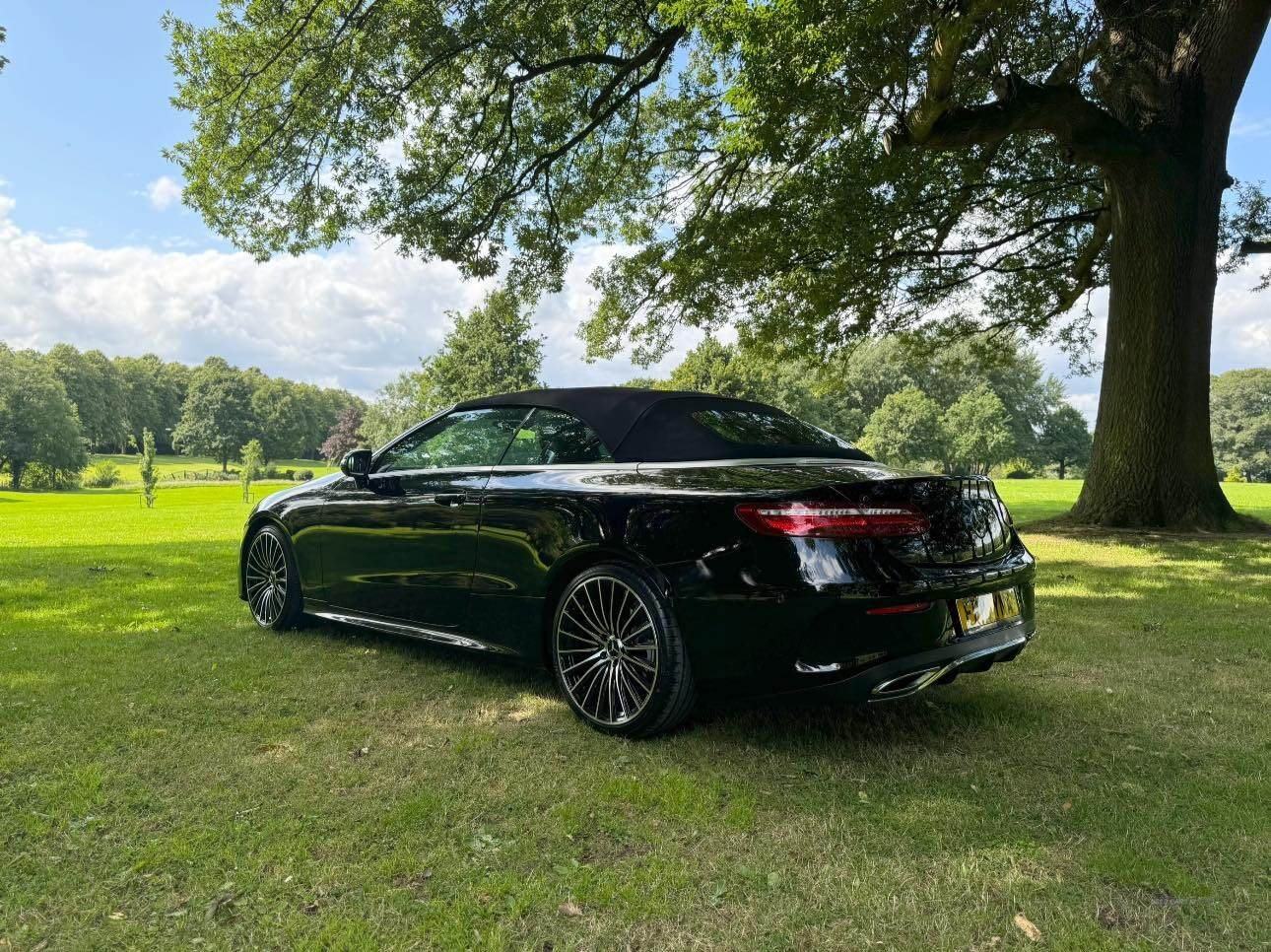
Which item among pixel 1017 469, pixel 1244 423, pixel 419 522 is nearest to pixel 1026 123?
pixel 419 522

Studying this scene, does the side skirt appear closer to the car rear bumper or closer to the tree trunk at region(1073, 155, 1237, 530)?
the car rear bumper

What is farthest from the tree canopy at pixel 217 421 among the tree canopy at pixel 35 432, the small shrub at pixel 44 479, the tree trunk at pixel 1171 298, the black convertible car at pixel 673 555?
the black convertible car at pixel 673 555

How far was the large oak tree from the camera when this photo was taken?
8.96m

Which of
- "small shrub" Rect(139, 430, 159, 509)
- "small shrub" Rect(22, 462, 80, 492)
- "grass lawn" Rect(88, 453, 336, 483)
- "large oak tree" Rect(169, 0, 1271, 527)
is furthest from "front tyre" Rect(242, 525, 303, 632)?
"small shrub" Rect(22, 462, 80, 492)

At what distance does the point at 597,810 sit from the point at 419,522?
6.79 ft

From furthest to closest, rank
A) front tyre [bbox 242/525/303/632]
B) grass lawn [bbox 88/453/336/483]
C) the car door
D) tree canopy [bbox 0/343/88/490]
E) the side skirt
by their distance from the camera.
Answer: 1. grass lawn [bbox 88/453/336/483]
2. tree canopy [bbox 0/343/88/490]
3. front tyre [bbox 242/525/303/632]
4. the car door
5. the side skirt

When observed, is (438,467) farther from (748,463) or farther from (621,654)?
(748,463)

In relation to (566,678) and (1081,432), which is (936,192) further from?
(1081,432)

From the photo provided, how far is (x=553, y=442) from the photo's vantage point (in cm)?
400

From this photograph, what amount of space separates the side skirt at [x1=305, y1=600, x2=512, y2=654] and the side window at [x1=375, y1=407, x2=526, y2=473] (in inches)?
33.3

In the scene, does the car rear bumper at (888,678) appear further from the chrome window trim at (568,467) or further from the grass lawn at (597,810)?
the chrome window trim at (568,467)

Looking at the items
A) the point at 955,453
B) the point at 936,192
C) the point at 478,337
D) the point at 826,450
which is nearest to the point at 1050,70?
the point at 936,192

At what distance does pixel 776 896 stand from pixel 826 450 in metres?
2.15

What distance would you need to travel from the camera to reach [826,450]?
388 cm
